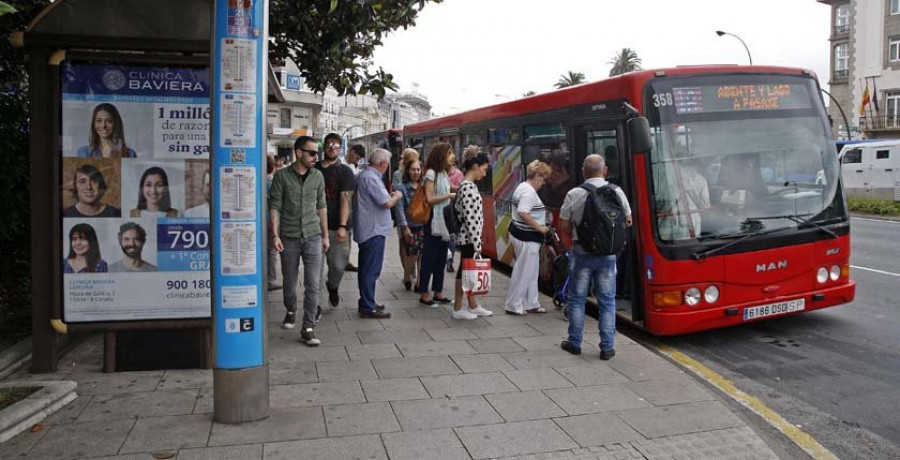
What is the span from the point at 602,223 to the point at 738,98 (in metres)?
2.37

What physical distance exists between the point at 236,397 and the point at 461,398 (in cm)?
156

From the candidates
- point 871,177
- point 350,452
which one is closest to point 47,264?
point 350,452

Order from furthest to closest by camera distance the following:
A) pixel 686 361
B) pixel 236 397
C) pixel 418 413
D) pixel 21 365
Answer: pixel 686 361 → pixel 21 365 → pixel 418 413 → pixel 236 397

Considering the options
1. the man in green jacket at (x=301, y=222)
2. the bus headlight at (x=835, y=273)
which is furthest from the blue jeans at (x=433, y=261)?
the bus headlight at (x=835, y=273)

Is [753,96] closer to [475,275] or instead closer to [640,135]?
[640,135]

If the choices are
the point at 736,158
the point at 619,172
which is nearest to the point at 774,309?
the point at 736,158

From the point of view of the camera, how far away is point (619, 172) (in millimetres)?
7383

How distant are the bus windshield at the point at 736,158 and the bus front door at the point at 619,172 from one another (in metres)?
0.38

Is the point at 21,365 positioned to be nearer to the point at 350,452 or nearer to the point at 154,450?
the point at 154,450

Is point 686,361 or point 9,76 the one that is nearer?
point 686,361

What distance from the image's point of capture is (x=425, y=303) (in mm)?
8484

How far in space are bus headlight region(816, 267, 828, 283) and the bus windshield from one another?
20.1 inches

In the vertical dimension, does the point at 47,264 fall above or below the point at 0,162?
below

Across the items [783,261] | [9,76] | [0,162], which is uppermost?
[9,76]
